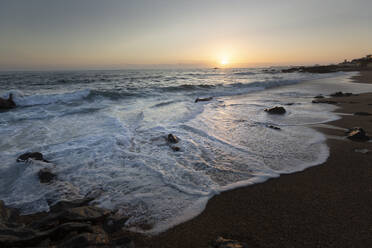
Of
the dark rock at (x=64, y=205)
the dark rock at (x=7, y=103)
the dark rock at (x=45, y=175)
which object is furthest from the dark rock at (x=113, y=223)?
the dark rock at (x=7, y=103)

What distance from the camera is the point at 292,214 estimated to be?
2621 millimetres

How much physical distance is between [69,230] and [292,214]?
9.06ft

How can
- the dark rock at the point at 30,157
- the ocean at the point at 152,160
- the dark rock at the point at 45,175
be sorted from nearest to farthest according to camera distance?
the ocean at the point at 152,160, the dark rock at the point at 45,175, the dark rock at the point at 30,157

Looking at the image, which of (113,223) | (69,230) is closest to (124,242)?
(113,223)

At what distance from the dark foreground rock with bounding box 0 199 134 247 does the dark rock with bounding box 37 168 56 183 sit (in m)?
1.02

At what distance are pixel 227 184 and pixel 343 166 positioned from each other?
2459 millimetres

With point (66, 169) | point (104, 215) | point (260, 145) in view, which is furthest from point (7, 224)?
point (260, 145)

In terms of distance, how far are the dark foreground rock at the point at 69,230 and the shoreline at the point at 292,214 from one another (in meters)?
0.41

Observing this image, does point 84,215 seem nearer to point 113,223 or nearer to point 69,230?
point 69,230

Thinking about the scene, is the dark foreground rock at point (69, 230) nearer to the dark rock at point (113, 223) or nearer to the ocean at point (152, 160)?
the dark rock at point (113, 223)

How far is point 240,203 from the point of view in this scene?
293 centimetres

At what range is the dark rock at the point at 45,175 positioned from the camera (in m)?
3.68

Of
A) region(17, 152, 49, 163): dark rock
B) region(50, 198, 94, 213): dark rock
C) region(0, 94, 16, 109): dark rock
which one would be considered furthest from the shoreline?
region(0, 94, 16, 109): dark rock

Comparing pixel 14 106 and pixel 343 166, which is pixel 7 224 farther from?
pixel 14 106
